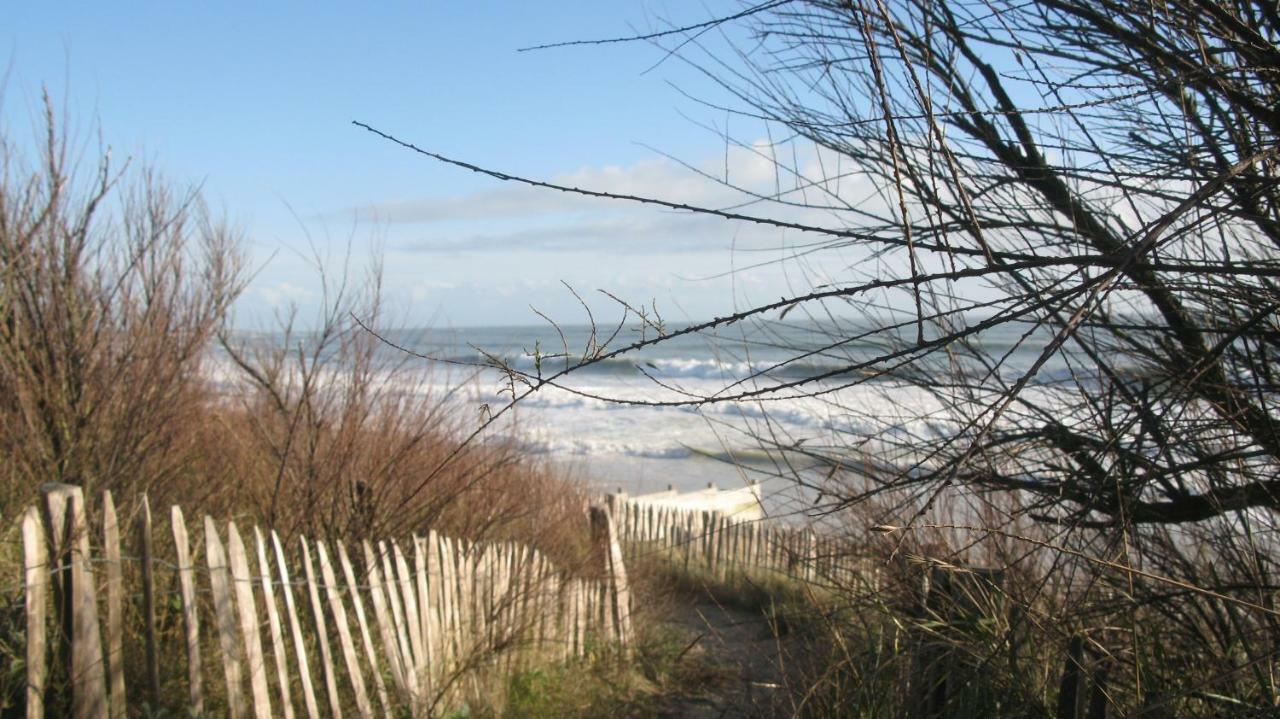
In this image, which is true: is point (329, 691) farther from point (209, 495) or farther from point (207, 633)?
point (209, 495)

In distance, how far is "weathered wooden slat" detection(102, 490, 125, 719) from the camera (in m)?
3.94

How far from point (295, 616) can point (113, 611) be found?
29.8 inches

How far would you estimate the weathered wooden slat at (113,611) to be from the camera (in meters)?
3.94

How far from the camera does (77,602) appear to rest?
12.7ft

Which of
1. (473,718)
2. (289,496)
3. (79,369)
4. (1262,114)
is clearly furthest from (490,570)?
(1262,114)

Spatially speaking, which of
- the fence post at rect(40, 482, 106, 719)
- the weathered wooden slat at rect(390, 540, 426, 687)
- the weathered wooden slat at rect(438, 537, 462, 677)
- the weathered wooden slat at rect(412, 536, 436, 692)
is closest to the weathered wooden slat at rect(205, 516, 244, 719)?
the fence post at rect(40, 482, 106, 719)

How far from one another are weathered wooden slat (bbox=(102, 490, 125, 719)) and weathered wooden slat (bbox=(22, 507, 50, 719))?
0.25 meters

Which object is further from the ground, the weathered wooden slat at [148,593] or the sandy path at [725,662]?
the weathered wooden slat at [148,593]

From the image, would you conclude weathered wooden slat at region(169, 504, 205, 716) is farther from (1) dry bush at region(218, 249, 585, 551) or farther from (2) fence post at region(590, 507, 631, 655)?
(2) fence post at region(590, 507, 631, 655)

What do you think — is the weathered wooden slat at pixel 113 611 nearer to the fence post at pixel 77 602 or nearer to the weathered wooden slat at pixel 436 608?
the fence post at pixel 77 602


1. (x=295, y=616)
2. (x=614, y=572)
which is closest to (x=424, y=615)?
(x=295, y=616)

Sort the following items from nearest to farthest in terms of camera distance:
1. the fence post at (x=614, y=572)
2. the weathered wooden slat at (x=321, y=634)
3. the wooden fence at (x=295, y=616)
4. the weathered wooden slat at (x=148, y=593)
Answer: the wooden fence at (x=295, y=616) → the weathered wooden slat at (x=148, y=593) → the weathered wooden slat at (x=321, y=634) → the fence post at (x=614, y=572)

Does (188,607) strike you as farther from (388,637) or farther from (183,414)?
(183,414)

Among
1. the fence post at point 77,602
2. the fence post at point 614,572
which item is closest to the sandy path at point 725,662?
the fence post at point 614,572
